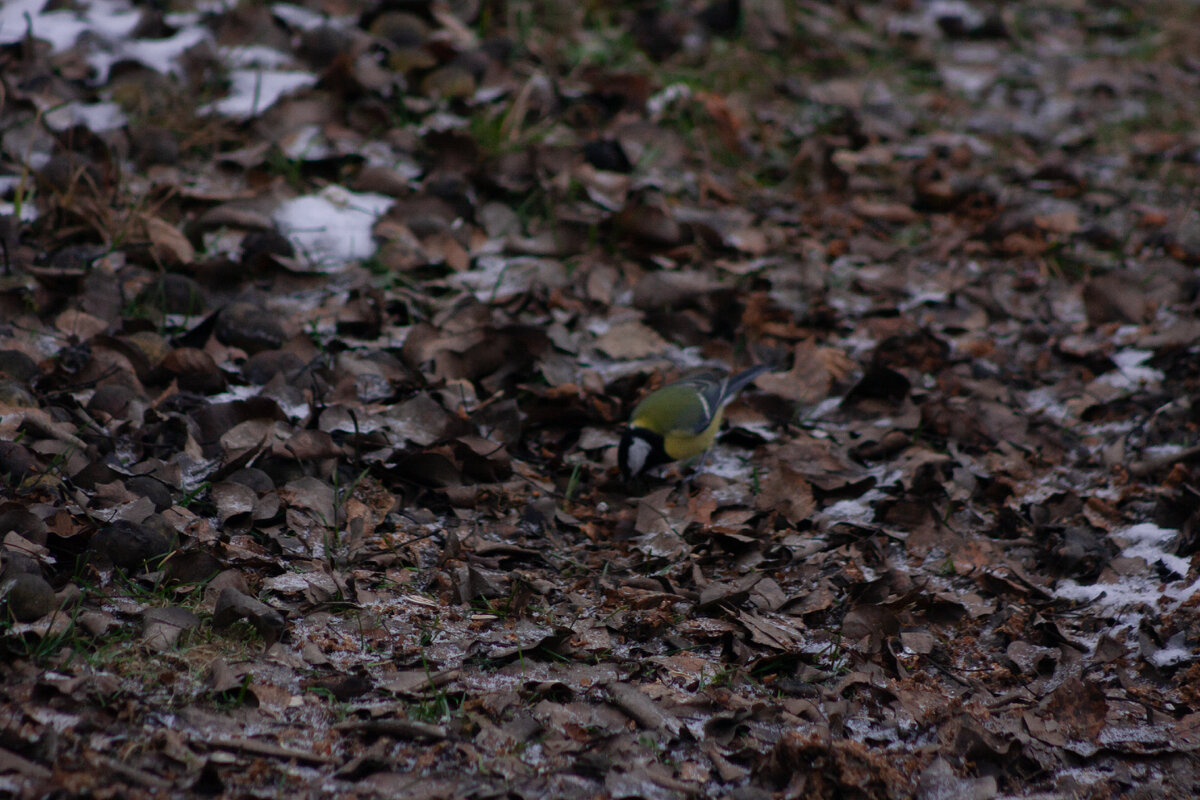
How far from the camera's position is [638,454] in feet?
10.4

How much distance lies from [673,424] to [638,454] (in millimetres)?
153

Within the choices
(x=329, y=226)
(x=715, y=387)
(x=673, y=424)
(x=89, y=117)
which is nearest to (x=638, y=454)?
(x=673, y=424)

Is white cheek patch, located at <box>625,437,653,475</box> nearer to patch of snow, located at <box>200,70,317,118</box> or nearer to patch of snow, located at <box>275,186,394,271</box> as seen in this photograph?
patch of snow, located at <box>275,186,394,271</box>

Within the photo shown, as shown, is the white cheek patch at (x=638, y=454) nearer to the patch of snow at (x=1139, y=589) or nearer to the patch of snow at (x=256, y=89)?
the patch of snow at (x=1139, y=589)

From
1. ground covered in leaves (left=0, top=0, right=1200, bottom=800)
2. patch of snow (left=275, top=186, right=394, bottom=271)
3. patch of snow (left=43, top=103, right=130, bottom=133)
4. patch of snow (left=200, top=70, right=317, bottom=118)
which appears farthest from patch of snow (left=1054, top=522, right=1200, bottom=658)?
patch of snow (left=43, top=103, right=130, bottom=133)

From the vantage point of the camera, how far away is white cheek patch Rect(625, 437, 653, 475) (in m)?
3.16

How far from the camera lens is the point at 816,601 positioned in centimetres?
260

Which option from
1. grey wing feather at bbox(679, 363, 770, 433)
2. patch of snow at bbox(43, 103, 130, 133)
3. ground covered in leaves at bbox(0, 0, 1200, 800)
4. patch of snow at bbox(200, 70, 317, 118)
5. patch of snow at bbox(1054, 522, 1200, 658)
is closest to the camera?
ground covered in leaves at bbox(0, 0, 1200, 800)

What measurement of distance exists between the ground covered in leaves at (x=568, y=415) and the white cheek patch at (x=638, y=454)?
118 mm

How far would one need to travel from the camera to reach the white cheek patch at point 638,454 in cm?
316

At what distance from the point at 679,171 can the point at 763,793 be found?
3.70 metres

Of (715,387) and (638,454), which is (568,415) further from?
(715,387)

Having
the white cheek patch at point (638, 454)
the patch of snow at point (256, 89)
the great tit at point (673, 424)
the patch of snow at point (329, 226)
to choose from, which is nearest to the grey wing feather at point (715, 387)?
the great tit at point (673, 424)

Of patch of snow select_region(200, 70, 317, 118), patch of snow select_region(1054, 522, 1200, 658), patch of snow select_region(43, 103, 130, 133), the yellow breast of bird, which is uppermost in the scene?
patch of snow select_region(1054, 522, 1200, 658)
